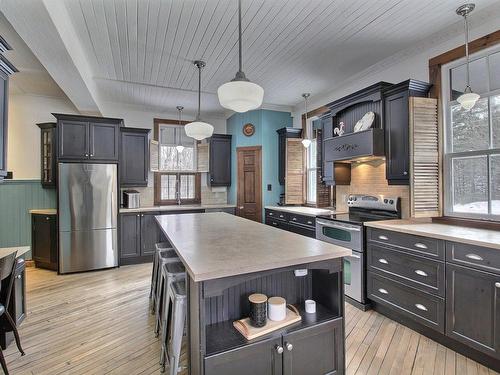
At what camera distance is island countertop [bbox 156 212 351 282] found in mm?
1343

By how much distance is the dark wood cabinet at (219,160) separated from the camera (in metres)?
5.61

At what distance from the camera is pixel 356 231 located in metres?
2.93

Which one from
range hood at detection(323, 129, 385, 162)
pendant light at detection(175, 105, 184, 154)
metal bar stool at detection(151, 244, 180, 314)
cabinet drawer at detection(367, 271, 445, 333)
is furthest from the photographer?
pendant light at detection(175, 105, 184, 154)

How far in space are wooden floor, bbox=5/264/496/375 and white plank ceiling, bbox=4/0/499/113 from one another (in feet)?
9.53

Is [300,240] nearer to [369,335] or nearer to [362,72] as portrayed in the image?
[369,335]

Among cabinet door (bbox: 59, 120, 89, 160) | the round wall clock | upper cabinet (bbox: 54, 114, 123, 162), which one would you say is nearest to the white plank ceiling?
upper cabinet (bbox: 54, 114, 123, 162)

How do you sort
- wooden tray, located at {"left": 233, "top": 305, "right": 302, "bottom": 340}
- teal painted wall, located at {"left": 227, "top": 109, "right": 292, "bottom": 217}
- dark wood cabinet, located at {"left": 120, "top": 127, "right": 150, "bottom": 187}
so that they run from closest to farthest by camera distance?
1. wooden tray, located at {"left": 233, "top": 305, "right": 302, "bottom": 340}
2. dark wood cabinet, located at {"left": 120, "top": 127, "right": 150, "bottom": 187}
3. teal painted wall, located at {"left": 227, "top": 109, "right": 292, "bottom": 217}

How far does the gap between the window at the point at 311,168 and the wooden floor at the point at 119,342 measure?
2349 millimetres

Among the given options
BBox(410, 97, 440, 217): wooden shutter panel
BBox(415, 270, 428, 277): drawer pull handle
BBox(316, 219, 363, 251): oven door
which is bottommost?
BBox(415, 270, 428, 277): drawer pull handle

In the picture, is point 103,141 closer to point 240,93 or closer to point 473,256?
point 240,93

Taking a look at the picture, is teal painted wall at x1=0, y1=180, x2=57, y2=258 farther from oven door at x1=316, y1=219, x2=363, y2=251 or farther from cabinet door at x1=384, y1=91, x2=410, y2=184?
cabinet door at x1=384, y1=91, x2=410, y2=184

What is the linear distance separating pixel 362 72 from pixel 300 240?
→ 9.44 feet

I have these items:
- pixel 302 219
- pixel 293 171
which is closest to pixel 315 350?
pixel 302 219

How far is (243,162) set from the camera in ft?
17.6
